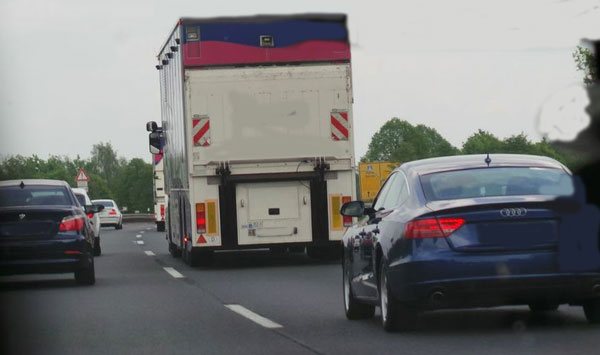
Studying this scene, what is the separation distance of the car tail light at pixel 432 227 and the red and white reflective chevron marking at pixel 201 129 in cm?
1070

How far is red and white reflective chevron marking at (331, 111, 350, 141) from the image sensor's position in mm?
18656

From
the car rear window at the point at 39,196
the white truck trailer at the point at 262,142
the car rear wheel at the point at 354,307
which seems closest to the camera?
the car rear wheel at the point at 354,307

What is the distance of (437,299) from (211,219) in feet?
36.2

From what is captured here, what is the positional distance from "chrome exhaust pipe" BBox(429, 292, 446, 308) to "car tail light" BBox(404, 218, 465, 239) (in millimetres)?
388

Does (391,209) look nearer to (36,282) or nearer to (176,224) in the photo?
(36,282)

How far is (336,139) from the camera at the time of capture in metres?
18.7

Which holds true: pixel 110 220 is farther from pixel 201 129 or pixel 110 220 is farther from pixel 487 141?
pixel 487 141

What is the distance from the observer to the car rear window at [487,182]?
8.11 meters

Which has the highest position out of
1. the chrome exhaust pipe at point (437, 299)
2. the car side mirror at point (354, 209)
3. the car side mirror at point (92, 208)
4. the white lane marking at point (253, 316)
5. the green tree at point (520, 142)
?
the green tree at point (520, 142)

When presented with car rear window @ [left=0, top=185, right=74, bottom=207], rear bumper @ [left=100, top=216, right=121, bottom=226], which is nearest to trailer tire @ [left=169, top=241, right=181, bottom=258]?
car rear window @ [left=0, top=185, right=74, bottom=207]

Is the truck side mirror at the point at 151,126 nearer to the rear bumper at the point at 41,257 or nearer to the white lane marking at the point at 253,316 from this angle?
the rear bumper at the point at 41,257

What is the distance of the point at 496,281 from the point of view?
302 inches

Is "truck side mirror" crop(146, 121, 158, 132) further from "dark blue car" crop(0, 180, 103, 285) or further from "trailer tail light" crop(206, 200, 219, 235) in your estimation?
"dark blue car" crop(0, 180, 103, 285)

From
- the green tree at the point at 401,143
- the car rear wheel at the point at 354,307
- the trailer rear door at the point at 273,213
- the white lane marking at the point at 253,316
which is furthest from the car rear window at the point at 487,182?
the green tree at the point at 401,143
